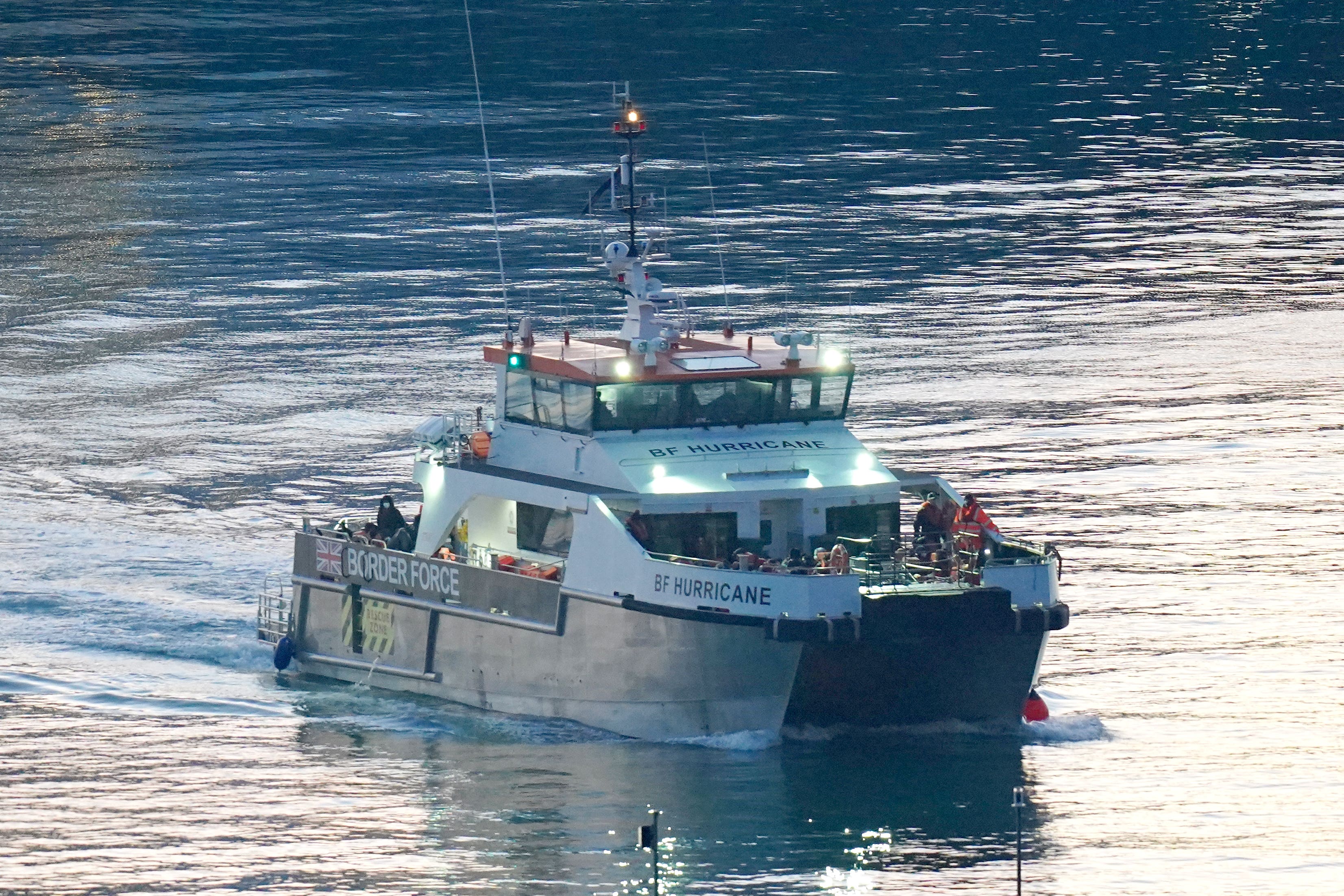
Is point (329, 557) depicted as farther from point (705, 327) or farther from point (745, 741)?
point (705, 327)

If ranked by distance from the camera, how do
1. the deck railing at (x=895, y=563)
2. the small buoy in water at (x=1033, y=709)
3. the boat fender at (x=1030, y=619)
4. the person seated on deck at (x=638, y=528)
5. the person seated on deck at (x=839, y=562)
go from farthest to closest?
the small buoy in water at (x=1033, y=709)
the person seated on deck at (x=638, y=528)
the boat fender at (x=1030, y=619)
the deck railing at (x=895, y=563)
the person seated on deck at (x=839, y=562)

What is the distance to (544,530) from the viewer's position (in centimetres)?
3122

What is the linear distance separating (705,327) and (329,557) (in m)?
20.4

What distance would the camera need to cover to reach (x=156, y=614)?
115ft

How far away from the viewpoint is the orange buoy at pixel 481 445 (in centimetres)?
3222

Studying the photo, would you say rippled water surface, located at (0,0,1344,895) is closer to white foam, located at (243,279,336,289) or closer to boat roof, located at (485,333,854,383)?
white foam, located at (243,279,336,289)

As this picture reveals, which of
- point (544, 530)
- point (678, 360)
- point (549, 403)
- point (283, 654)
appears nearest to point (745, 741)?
point (544, 530)

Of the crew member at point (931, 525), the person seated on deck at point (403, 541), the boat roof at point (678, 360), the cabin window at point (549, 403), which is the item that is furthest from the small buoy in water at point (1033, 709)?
the person seated on deck at point (403, 541)

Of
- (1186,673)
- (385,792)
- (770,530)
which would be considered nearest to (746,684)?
(770,530)

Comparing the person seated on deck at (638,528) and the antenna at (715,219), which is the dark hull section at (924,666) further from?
the antenna at (715,219)

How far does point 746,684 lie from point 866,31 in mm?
83056

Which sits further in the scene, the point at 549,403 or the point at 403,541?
the point at 403,541

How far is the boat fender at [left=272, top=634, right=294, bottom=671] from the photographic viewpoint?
3338cm

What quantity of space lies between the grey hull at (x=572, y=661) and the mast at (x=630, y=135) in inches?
199
